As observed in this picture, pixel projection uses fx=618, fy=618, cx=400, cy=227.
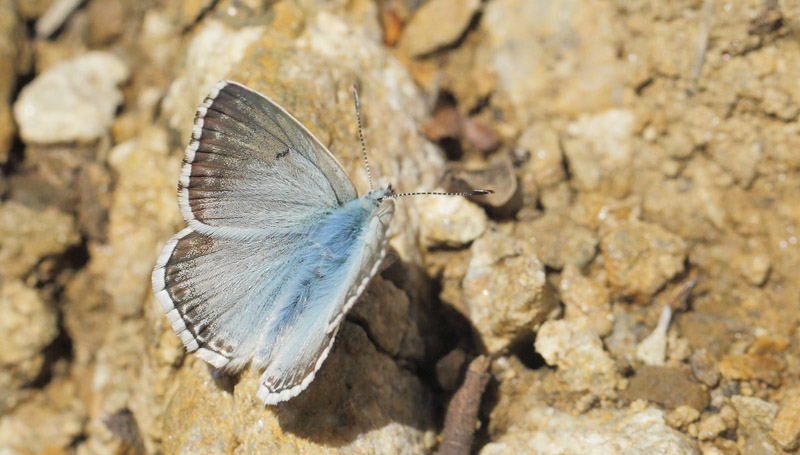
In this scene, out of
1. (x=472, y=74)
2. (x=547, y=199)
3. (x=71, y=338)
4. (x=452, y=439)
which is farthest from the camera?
(x=472, y=74)

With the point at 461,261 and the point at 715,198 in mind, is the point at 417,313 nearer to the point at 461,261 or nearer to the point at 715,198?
the point at 461,261

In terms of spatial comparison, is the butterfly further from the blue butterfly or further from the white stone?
the white stone

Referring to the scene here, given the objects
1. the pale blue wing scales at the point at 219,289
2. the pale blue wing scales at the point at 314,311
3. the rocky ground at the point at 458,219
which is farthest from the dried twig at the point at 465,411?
the pale blue wing scales at the point at 219,289

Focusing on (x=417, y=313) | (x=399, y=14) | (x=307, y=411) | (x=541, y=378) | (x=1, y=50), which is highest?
(x=1, y=50)

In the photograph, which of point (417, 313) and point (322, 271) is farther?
point (417, 313)

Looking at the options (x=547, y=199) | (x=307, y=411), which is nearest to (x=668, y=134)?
(x=547, y=199)

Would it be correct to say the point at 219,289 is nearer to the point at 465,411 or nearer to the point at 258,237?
the point at 258,237

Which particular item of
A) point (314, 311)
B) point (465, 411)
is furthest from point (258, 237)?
point (465, 411)
